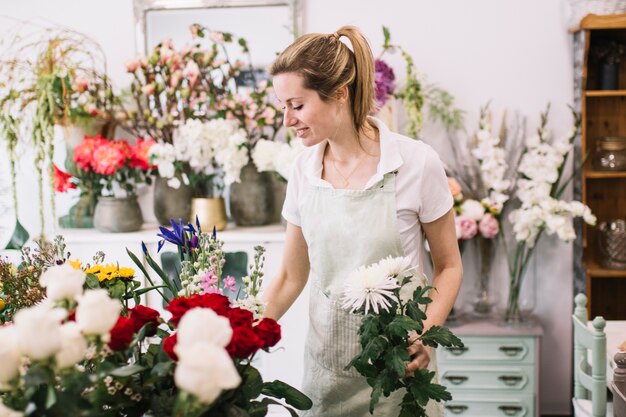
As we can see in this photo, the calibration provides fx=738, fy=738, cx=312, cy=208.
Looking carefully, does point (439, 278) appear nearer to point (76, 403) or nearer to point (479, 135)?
point (76, 403)

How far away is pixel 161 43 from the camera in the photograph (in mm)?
3512

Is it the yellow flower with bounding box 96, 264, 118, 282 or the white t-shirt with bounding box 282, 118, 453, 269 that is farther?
the white t-shirt with bounding box 282, 118, 453, 269

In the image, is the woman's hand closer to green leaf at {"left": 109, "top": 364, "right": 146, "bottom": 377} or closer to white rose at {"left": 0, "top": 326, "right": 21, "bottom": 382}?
green leaf at {"left": 109, "top": 364, "right": 146, "bottom": 377}

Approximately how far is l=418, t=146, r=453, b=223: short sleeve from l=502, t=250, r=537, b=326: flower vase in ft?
6.47

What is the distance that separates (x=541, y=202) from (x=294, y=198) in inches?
74.5

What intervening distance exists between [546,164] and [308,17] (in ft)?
4.45

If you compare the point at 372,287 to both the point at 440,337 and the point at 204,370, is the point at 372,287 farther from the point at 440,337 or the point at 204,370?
the point at 204,370

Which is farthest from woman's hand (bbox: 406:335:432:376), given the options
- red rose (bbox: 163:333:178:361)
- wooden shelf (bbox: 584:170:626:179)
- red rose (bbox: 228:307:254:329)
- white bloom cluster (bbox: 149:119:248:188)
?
wooden shelf (bbox: 584:170:626:179)

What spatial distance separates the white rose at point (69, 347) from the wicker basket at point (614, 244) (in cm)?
322

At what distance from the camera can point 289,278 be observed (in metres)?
1.83

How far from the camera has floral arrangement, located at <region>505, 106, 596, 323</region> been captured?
3406 millimetres

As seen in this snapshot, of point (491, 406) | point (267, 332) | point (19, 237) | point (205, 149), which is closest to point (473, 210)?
point (491, 406)

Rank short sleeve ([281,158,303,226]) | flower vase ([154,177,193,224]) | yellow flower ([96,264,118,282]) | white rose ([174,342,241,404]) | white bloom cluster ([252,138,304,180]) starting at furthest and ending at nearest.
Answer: flower vase ([154,177,193,224]) < white bloom cluster ([252,138,304,180]) < short sleeve ([281,158,303,226]) < yellow flower ([96,264,118,282]) < white rose ([174,342,241,404])

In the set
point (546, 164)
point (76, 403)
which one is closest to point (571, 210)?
point (546, 164)
